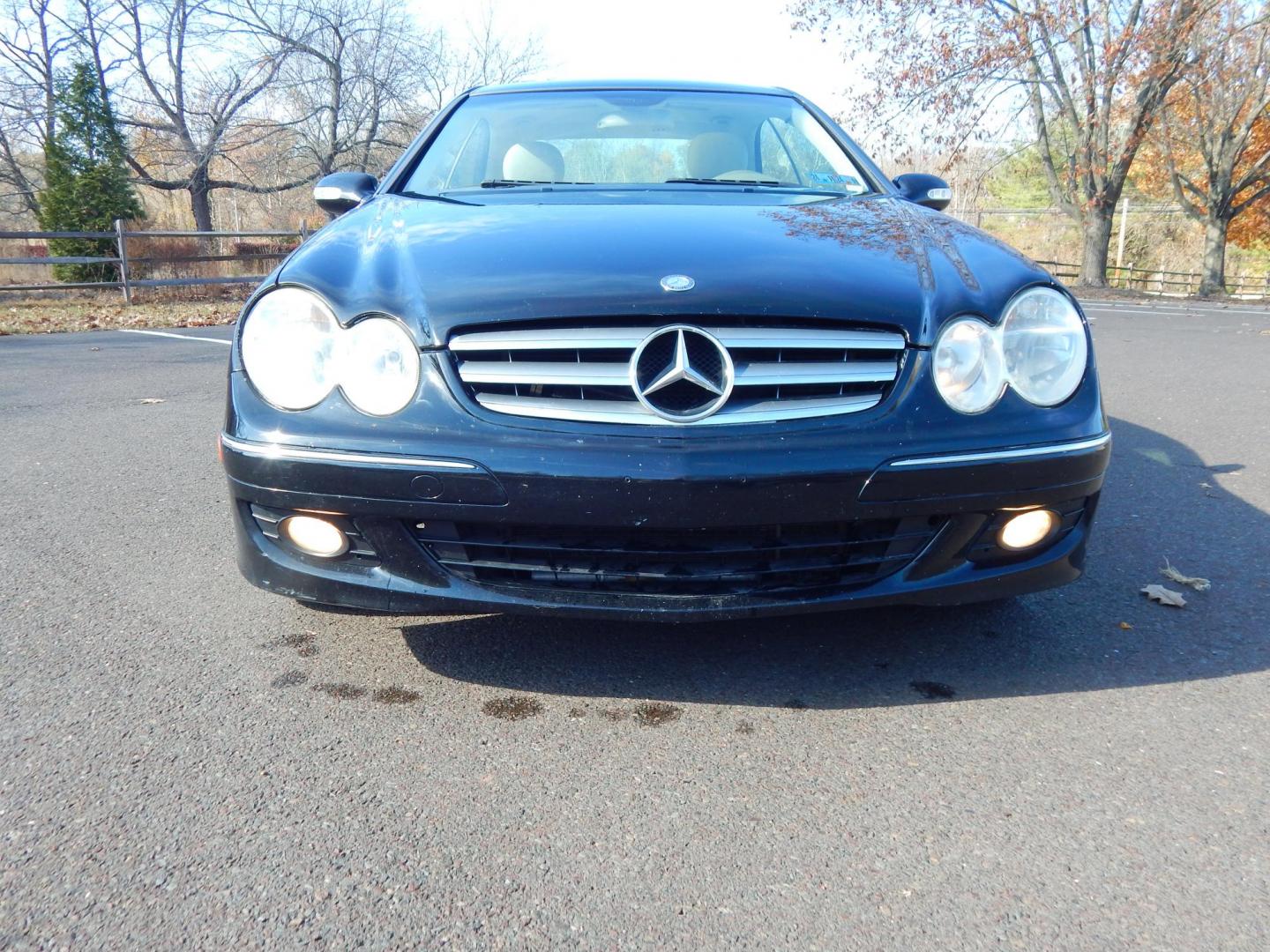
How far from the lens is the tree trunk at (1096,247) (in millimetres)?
22156

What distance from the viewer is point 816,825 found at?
65.6 inches

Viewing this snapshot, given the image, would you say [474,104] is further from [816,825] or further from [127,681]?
[816,825]

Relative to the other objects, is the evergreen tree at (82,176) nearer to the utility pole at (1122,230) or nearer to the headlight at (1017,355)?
the headlight at (1017,355)

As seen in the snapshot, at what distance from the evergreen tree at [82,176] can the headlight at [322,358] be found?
1957cm

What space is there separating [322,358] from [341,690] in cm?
70

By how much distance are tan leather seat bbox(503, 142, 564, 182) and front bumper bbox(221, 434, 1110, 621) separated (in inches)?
58.5

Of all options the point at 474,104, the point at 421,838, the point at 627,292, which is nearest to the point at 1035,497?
the point at 627,292

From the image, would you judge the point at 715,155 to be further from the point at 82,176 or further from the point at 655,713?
the point at 82,176

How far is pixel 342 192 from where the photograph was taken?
321cm

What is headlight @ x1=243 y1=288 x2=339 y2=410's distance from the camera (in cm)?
200

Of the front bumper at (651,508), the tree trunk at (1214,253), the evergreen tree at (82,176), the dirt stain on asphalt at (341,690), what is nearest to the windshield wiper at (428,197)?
the front bumper at (651,508)

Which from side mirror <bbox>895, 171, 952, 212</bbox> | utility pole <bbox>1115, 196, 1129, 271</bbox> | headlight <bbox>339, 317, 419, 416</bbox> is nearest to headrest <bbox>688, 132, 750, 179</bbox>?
side mirror <bbox>895, 171, 952, 212</bbox>

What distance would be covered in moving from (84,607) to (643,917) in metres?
1.84

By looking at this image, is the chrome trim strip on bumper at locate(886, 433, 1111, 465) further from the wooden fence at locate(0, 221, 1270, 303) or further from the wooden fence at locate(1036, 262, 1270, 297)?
the wooden fence at locate(1036, 262, 1270, 297)
